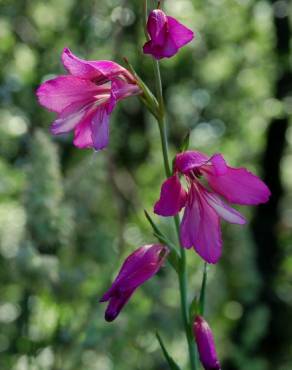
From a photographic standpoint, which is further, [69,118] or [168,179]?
[69,118]

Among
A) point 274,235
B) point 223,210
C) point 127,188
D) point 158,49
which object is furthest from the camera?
point 274,235

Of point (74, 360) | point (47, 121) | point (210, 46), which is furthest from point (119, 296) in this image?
point (210, 46)

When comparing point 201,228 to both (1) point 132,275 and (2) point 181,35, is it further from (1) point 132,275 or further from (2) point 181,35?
(2) point 181,35

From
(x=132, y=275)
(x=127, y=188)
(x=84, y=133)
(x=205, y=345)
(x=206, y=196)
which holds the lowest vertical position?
(x=127, y=188)

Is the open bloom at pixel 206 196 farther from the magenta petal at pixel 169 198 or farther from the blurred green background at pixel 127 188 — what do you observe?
the blurred green background at pixel 127 188

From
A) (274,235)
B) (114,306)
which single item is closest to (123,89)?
(114,306)

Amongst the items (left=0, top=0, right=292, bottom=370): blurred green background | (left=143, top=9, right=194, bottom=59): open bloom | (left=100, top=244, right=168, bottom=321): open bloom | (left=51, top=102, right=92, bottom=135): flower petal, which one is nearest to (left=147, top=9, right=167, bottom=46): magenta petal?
(left=143, top=9, right=194, bottom=59): open bloom
